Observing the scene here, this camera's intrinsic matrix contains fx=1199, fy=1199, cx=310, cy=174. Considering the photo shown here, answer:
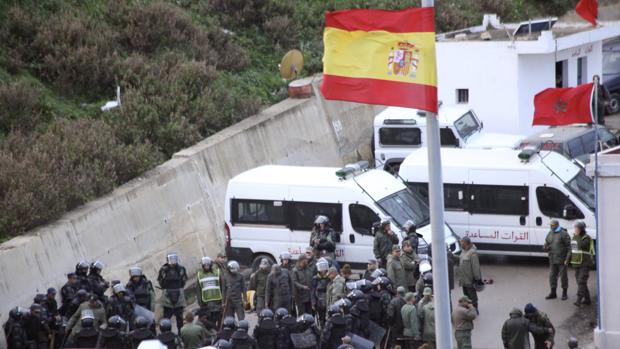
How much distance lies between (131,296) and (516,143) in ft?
37.2

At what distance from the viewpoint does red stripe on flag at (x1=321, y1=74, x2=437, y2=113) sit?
12.0m

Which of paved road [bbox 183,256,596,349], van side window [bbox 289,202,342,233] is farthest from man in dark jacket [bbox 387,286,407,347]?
van side window [bbox 289,202,342,233]

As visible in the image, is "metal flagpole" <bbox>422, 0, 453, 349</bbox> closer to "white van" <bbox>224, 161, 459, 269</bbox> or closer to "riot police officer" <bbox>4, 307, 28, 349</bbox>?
"riot police officer" <bbox>4, 307, 28, 349</bbox>

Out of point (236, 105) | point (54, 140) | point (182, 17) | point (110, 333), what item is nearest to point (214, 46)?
point (182, 17)

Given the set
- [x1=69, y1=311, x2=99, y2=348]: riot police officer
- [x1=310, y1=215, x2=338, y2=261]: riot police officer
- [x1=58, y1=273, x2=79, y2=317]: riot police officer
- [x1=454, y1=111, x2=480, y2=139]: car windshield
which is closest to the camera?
[x1=69, y1=311, x2=99, y2=348]: riot police officer

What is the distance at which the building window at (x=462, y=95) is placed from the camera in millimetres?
29944

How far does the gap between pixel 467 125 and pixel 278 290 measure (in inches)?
365

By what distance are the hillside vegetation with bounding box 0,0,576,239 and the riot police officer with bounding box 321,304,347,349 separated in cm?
622

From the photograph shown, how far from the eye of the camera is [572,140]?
26359 millimetres

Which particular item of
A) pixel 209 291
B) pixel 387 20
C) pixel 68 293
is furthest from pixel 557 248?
pixel 387 20

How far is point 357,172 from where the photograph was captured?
22.2 m

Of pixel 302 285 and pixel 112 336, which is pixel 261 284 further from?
pixel 112 336

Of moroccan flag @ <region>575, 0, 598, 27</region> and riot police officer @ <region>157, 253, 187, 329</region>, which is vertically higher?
moroccan flag @ <region>575, 0, 598, 27</region>

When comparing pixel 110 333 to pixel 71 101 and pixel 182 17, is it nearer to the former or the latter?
pixel 71 101
